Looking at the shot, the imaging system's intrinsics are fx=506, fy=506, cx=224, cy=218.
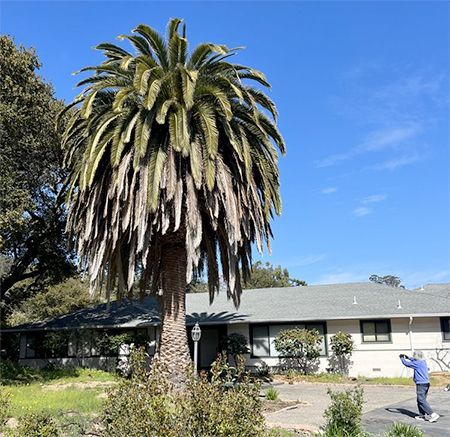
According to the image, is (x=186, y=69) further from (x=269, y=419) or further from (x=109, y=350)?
(x=109, y=350)

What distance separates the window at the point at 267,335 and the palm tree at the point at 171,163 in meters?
8.32

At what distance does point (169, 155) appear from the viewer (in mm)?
15078

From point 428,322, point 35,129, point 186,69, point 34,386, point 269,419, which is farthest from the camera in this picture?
point 428,322

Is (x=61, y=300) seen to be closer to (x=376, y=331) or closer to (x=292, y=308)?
(x=292, y=308)

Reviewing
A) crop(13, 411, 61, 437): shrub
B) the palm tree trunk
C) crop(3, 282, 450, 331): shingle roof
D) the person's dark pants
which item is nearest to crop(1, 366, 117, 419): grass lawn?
crop(13, 411, 61, 437): shrub

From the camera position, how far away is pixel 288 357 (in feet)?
77.8

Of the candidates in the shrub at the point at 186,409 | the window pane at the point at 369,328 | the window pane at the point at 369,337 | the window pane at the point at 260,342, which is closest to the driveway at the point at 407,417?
the shrub at the point at 186,409

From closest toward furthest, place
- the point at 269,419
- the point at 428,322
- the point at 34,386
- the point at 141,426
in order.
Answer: the point at 141,426
the point at 269,419
the point at 34,386
the point at 428,322

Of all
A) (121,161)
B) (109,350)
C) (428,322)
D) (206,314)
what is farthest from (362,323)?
(121,161)

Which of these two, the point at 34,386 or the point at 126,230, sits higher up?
the point at 126,230

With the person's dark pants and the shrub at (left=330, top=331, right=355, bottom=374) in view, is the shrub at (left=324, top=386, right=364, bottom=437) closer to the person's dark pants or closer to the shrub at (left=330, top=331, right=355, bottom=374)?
the person's dark pants

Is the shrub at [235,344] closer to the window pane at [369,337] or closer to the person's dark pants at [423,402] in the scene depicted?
the window pane at [369,337]

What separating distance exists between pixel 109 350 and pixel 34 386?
640 cm

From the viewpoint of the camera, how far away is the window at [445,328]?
22750mm
